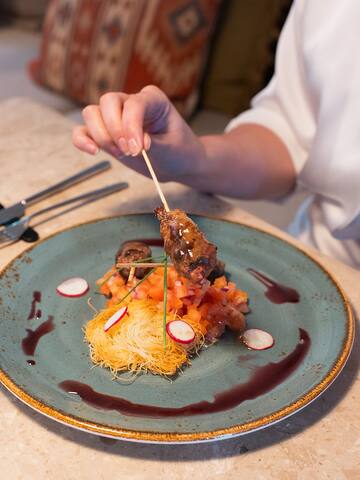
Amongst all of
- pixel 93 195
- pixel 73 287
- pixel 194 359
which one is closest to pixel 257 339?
pixel 194 359

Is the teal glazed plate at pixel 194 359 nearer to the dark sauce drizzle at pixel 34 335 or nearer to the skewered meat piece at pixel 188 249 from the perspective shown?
the dark sauce drizzle at pixel 34 335

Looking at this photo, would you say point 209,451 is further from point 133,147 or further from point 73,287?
point 133,147

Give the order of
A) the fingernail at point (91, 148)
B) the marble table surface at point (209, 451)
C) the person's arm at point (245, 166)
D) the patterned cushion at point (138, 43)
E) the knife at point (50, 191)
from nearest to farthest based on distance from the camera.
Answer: the marble table surface at point (209, 451) < the fingernail at point (91, 148) < the knife at point (50, 191) < the person's arm at point (245, 166) < the patterned cushion at point (138, 43)

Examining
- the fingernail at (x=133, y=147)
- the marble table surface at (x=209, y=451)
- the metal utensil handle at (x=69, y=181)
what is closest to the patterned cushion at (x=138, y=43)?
the metal utensil handle at (x=69, y=181)

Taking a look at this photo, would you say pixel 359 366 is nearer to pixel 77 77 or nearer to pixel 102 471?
pixel 102 471

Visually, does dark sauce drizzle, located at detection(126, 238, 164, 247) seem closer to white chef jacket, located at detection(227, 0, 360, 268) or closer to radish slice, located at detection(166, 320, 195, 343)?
radish slice, located at detection(166, 320, 195, 343)

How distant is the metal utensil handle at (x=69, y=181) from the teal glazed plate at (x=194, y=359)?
23 cm

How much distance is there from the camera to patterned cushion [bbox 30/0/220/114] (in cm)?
270

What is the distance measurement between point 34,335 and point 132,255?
0.75 feet

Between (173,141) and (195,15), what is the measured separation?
1.65m

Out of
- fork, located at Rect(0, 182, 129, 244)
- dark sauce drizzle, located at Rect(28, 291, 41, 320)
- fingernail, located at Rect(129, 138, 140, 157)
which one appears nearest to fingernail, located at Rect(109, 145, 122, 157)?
fingernail, located at Rect(129, 138, 140, 157)

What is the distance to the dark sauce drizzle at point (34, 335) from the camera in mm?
894

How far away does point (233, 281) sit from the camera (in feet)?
3.60

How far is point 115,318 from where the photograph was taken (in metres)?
0.94
